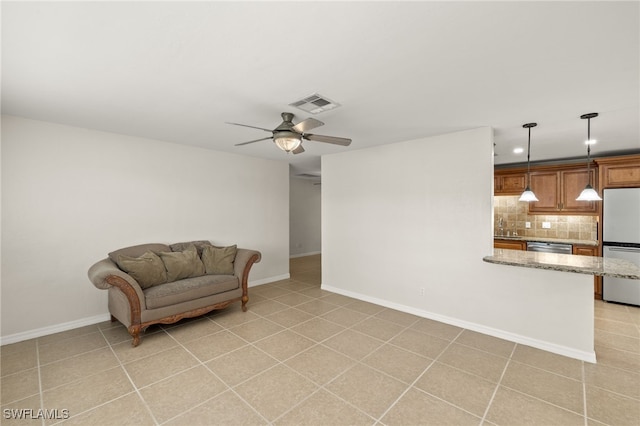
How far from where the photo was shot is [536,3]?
1.39 m

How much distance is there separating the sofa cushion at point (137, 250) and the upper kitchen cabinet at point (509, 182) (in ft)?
20.4

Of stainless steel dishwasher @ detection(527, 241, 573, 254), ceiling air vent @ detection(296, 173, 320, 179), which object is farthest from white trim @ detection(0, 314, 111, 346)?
stainless steel dishwasher @ detection(527, 241, 573, 254)

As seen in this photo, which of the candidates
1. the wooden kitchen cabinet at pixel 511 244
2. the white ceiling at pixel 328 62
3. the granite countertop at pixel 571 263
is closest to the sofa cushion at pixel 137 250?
the white ceiling at pixel 328 62

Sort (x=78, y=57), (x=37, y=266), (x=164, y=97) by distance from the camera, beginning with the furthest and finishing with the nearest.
A: (x=37, y=266), (x=164, y=97), (x=78, y=57)

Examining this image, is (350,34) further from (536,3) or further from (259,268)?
(259,268)

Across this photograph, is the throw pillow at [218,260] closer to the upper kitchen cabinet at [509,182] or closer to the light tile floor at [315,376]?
the light tile floor at [315,376]

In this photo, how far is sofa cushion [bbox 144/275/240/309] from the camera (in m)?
3.26

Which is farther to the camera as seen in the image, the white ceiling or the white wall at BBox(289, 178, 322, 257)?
the white wall at BBox(289, 178, 322, 257)

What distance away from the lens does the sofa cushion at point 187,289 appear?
10.7 ft

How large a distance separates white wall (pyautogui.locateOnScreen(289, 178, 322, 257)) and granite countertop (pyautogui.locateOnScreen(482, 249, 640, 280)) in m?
5.98

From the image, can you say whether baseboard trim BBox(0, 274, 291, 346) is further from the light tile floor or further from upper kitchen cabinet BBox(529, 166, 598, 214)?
upper kitchen cabinet BBox(529, 166, 598, 214)

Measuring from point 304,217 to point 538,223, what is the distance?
596cm

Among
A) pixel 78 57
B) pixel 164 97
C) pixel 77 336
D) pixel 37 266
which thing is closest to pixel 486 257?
pixel 164 97

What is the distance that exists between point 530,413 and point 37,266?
5.10 metres
